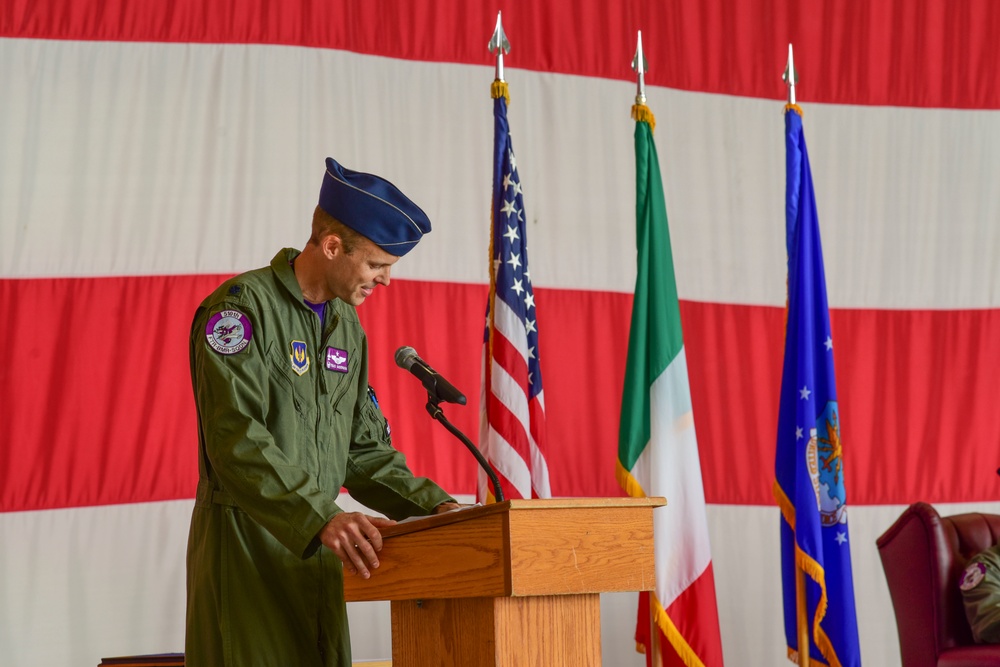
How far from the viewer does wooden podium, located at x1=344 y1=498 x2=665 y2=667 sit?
1.55 m

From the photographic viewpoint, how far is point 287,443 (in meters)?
2.06

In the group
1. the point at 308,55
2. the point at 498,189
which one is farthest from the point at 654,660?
the point at 308,55

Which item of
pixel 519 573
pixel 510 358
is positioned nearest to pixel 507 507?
pixel 519 573

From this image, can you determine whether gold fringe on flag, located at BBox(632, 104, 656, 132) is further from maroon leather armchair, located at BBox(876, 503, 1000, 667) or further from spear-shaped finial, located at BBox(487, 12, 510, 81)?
maroon leather armchair, located at BBox(876, 503, 1000, 667)

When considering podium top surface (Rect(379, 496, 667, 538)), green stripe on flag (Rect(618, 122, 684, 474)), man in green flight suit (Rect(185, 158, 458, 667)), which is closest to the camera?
podium top surface (Rect(379, 496, 667, 538))

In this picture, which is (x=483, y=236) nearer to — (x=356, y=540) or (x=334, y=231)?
(x=334, y=231)

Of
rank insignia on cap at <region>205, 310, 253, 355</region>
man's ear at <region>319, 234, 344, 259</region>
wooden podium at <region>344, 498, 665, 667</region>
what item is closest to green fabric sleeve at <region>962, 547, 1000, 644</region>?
wooden podium at <region>344, 498, 665, 667</region>

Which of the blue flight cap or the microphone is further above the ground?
the blue flight cap

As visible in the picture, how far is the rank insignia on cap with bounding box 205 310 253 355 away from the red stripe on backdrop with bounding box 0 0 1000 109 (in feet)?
6.91

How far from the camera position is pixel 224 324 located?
2012 millimetres

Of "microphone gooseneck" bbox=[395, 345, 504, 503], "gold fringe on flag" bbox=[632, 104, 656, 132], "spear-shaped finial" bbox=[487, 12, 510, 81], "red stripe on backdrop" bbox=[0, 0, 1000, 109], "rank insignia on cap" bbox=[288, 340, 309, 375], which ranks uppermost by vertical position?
"red stripe on backdrop" bbox=[0, 0, 1000, 109]

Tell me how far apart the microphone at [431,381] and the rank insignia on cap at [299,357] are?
251mm

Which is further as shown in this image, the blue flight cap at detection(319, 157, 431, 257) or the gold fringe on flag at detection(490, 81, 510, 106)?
the gold fringe on flag at detection(490, 81, 510, 106)

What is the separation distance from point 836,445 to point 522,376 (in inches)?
39.3
